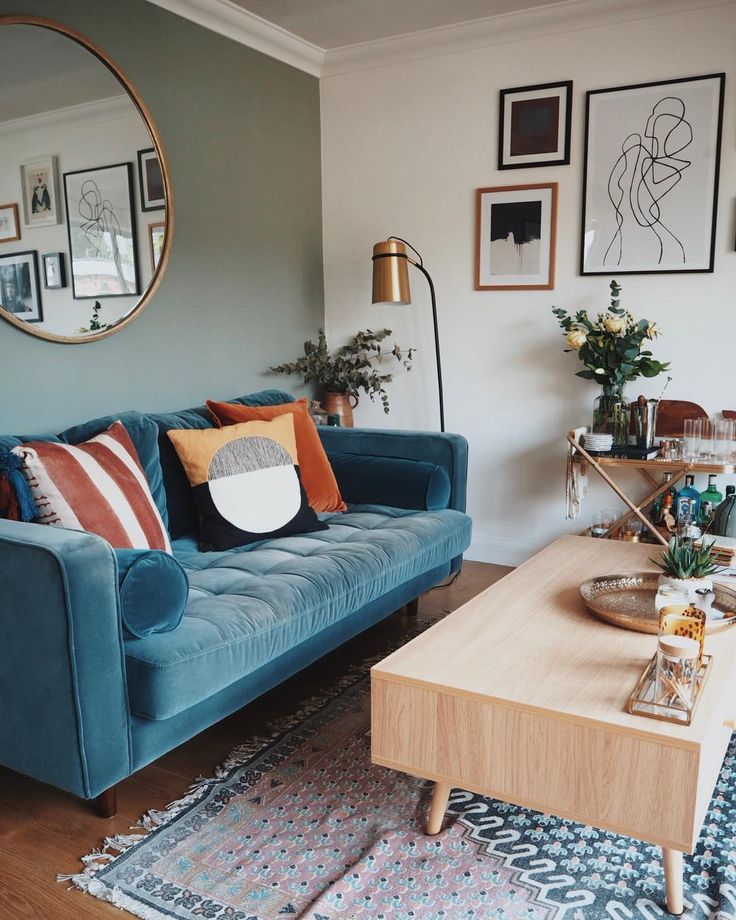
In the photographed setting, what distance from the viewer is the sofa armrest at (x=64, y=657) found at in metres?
1.65

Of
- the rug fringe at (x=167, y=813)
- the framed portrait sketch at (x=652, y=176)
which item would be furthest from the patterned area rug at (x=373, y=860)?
the framed portrait sketch at (x=652, y=176)

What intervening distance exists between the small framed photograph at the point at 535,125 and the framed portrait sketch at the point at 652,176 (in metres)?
0.11

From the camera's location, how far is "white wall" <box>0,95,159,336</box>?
2.62m

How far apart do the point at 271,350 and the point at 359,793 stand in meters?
2.42

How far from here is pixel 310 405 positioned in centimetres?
407

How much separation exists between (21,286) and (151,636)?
4.70 feet

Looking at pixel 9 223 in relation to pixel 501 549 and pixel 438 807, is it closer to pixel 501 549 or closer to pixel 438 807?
pixel 438 807

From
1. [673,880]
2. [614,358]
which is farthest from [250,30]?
[673,880]

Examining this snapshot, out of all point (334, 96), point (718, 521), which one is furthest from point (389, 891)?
Answer: point (334, 96)

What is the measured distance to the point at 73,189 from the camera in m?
2.81

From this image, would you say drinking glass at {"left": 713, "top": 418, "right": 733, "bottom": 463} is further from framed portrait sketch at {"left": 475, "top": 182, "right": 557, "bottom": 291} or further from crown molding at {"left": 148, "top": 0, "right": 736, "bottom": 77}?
crown molding at {"left": 148, "top": 0, "right": 736, "bottom": 77}

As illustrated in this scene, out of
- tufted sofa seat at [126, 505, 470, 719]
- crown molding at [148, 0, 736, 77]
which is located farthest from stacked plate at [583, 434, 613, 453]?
crown molding at [148, 0, 736, 77]

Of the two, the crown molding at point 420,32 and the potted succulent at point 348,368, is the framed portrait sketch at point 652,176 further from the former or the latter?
the potted succulent at point 348,368

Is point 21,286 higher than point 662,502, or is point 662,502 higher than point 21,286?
point 21,286
